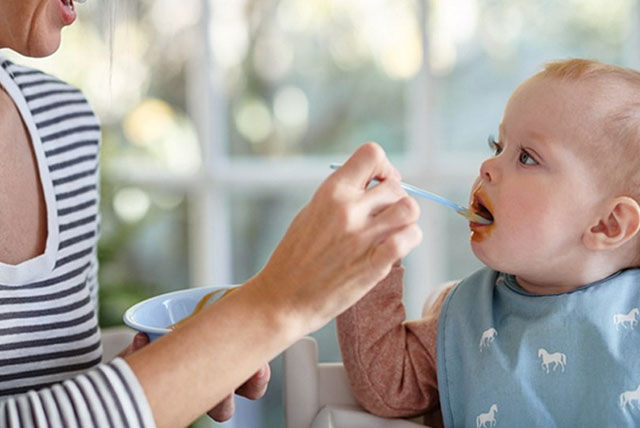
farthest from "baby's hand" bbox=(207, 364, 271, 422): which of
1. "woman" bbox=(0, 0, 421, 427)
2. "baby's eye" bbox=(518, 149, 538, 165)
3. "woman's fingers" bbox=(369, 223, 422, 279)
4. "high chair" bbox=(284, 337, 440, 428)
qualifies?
"baby's eye" bbox=(518, 149, 538, 165)

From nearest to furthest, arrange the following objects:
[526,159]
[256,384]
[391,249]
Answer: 1. [391,249]
2. [256,384]
3. [526,159]

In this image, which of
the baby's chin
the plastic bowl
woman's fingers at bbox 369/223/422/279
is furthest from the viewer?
the baby's chin

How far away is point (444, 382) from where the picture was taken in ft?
4.30

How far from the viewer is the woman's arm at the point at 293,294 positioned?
910 mm

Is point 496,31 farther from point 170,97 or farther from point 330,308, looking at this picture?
point 330,308

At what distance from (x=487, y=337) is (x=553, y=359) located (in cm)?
10

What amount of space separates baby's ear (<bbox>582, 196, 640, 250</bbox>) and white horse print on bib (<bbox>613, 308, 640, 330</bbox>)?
99mm

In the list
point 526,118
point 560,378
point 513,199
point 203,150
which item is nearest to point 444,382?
point 560,378

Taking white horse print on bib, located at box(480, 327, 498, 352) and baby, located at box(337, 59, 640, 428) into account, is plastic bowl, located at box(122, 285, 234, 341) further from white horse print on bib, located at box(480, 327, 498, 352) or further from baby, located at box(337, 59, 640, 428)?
white horse print on bib, located at box(480, 327, 498, 352)

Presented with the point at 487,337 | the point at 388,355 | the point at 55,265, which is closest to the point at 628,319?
the point at 487,337

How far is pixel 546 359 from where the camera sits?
1269mm

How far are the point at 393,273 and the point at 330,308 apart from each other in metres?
0.46

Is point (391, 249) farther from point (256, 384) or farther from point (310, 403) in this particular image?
point (310, 403)

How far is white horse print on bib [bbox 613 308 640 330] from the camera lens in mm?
1270
